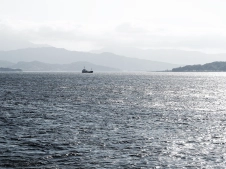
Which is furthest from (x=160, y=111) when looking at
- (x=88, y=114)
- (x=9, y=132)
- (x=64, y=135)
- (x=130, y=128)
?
(x=9, y=132)

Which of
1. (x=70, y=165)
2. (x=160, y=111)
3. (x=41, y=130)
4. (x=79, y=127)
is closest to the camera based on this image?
(x=70, y=165)

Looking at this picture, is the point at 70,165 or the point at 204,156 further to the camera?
the point at 204,156

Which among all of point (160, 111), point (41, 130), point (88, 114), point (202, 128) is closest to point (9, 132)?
point (41, 130)

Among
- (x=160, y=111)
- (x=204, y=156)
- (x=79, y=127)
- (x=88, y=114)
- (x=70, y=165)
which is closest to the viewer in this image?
(x=70, y=165)

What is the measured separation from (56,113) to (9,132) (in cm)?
2252

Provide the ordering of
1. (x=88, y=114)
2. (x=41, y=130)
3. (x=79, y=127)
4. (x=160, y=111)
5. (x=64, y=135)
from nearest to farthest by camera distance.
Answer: (x=64, y=135), (x=41, y=130), (x=79, y=127), (x=88, y=114), (x=160, y=111)

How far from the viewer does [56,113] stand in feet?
234

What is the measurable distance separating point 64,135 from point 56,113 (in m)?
24.2

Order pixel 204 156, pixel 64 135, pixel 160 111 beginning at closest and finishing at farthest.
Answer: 1. pixel 204 156
2. pixel 64 135
3. pixel 160 111

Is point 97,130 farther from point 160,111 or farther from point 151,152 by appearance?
point 160,111

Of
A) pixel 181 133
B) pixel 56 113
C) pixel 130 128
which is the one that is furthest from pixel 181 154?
pixel 56 113

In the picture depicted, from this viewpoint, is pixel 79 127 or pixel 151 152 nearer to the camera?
pixel 151 152

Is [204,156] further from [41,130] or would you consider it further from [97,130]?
[41,130]

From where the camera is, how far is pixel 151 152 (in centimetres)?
3925
